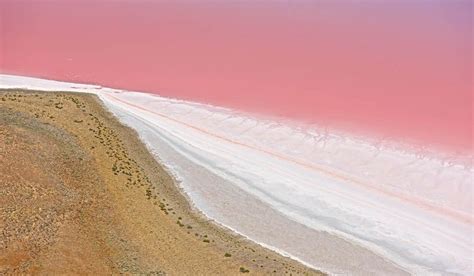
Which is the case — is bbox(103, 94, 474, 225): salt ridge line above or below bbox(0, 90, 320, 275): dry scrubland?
above

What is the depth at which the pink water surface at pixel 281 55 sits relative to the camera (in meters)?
52.8

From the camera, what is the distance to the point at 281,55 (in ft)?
219

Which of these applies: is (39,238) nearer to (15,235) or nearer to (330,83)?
(15,235)

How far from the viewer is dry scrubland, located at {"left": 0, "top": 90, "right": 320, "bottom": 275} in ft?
82.7

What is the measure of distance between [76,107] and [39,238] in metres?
18.7

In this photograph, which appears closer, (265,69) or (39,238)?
(39,238)

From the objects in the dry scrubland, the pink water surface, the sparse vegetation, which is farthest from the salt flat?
the pink water surface

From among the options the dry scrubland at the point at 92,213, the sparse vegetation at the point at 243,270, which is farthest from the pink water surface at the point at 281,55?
the sparse vegetation at the point at 243,270

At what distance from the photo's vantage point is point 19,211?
1060 inches

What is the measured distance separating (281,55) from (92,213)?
139 ft

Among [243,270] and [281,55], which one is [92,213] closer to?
[243,270]

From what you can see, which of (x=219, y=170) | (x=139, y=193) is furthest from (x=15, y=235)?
(x=219, y=170)

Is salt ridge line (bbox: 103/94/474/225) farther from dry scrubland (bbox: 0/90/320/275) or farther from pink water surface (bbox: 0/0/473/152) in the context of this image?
dry scrubland (bbox: 0/90/320/275)

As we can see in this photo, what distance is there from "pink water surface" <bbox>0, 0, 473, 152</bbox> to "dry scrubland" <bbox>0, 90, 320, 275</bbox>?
764 inches
